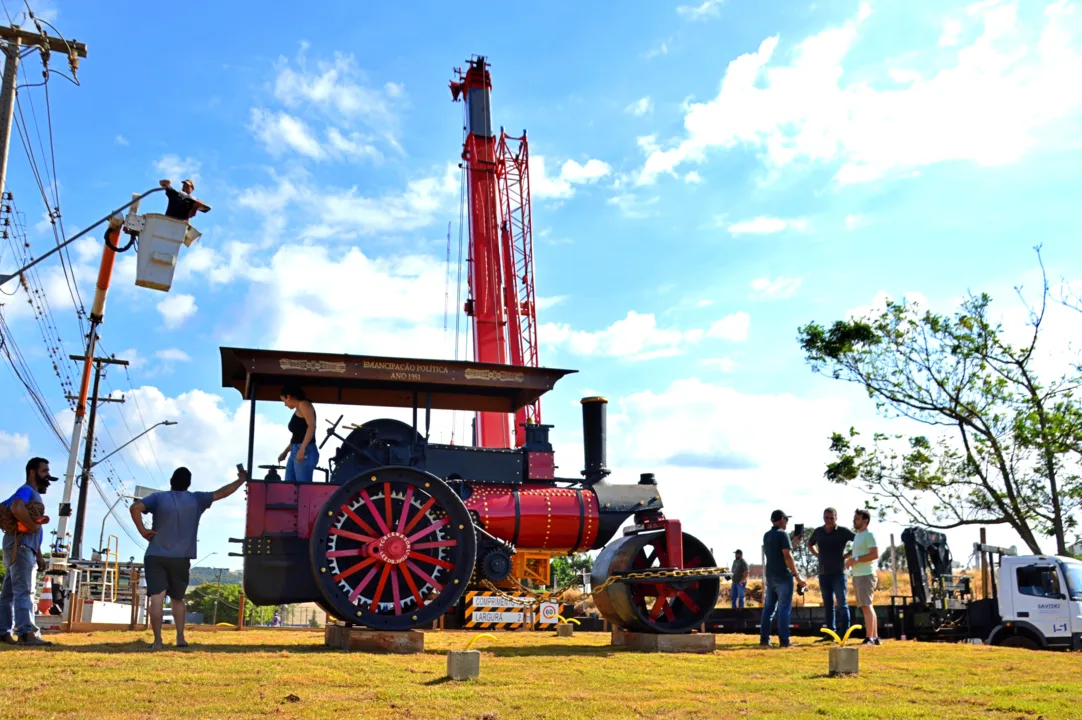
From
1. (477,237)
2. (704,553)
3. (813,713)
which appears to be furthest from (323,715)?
(477,237)

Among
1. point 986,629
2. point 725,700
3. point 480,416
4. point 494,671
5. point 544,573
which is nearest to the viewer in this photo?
point 725,700

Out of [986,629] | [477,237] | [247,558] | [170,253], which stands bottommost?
[986,629]

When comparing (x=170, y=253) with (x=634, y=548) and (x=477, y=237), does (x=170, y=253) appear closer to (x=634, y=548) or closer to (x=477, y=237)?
(x=634, y=548)

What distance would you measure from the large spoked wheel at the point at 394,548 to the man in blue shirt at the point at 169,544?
110cm

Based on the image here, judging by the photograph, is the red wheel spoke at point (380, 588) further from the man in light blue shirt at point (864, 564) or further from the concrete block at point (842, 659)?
the man in light blue shirt at point (864, 564)

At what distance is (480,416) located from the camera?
2459cm

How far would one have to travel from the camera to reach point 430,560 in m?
9.60

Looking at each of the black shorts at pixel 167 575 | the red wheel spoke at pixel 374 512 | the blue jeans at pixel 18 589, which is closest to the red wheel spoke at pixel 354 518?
the red wheel spoke at pixel 374 512

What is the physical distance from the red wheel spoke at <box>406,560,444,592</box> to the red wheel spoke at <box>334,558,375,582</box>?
0.37 metres

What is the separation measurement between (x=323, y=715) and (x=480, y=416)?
759 inches

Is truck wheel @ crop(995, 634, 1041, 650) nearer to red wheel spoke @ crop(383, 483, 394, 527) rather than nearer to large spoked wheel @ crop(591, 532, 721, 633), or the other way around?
large spoked wheel @ crop(591, 532, 721, 633)

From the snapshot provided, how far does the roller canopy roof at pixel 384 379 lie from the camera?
9.95 metres

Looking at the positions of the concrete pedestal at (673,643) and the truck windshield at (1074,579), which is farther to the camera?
the truck windshield at (1074,579)

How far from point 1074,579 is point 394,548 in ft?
37.1
